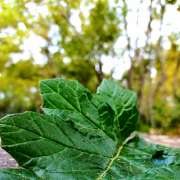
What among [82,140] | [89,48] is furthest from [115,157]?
[89,48]

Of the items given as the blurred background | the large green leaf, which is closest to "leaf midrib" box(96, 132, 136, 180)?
the large green leaf

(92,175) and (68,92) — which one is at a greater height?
(68,92)

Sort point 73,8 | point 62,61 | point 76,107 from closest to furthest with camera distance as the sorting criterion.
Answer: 1. point 76,107
2. point 73,8
3. point 62,61

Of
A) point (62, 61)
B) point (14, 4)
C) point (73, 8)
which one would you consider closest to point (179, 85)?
point (62, 61)

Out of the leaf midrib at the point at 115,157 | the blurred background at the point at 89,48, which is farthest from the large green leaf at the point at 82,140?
the blurred background at the point at 89,48

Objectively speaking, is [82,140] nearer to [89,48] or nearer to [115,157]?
[115,157]

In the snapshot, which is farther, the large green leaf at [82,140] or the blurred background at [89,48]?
the blurred background at [89,48]

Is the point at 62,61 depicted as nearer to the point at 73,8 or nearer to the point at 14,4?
the point at 73,8

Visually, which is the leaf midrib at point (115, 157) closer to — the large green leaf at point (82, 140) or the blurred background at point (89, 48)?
the large green leaf at point (82, 140)
